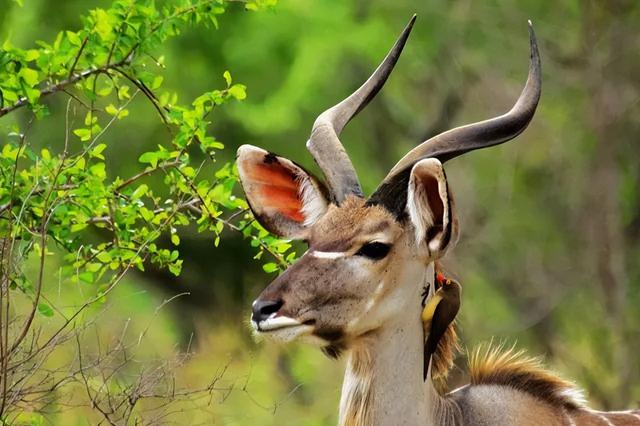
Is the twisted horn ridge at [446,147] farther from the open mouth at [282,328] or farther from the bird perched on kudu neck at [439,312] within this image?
the open mouth at [282,328]

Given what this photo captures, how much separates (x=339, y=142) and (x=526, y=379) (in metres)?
0.94

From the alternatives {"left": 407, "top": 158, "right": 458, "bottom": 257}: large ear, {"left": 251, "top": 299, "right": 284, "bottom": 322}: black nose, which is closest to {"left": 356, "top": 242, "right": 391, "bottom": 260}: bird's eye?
{"left": 407, "top": 158, "right": 458, "bottom": 257}: large ear

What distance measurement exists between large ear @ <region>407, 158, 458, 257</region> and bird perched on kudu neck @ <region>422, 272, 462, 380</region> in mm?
149

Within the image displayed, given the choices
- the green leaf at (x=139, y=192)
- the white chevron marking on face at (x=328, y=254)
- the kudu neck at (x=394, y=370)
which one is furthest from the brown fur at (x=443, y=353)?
the green leaf at (x=139, y=192)

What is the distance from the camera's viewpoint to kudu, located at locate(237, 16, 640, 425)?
4.82 meters

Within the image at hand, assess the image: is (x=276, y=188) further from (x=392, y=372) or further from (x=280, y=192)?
(x=392, y=372)

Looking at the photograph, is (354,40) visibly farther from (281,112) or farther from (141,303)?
(141,303)

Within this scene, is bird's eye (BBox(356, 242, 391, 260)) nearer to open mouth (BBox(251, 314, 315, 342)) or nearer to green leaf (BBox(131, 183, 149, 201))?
open mouth (BBox(251, 314, 315, 342))

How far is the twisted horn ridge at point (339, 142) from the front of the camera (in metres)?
5.18

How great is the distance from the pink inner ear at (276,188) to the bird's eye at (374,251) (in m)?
0.39

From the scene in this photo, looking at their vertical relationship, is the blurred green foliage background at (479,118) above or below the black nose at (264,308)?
above

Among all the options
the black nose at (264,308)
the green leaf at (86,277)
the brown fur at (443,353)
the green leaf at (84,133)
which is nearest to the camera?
the black nose at (264,308)

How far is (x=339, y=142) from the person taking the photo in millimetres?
5320

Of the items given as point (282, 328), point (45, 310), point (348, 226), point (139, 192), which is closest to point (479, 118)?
point (139, 192)
